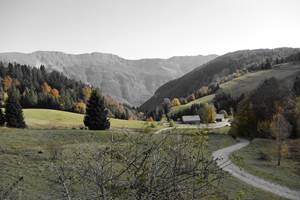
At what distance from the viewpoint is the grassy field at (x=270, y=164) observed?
30797 millimetres

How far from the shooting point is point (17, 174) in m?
20.2

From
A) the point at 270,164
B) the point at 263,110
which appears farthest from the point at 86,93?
the point at 270,164

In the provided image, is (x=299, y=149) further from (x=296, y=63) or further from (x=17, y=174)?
(x=296, y=63)

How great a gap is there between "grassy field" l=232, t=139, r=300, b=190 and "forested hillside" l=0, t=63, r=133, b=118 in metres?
80.9

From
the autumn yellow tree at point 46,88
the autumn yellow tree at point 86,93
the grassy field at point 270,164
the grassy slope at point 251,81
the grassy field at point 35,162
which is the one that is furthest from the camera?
the grassy slope at point 251,81

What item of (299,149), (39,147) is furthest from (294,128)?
(39,147)

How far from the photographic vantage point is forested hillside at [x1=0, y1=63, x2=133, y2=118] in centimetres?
11244

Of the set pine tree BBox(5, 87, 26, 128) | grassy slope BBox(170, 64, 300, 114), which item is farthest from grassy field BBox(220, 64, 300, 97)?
pine tree BBox(5, 87, 26, 128)

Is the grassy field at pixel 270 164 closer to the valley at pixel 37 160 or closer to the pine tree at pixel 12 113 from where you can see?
the valley at pixel 37 160

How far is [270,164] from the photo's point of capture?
126ft

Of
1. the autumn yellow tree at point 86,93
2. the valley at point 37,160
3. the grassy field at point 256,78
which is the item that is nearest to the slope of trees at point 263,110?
the valley at point 37,160

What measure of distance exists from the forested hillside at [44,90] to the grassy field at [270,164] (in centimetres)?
8085

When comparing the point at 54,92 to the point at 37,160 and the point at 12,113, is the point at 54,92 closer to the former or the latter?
the point at 12,113

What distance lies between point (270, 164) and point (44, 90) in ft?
341
